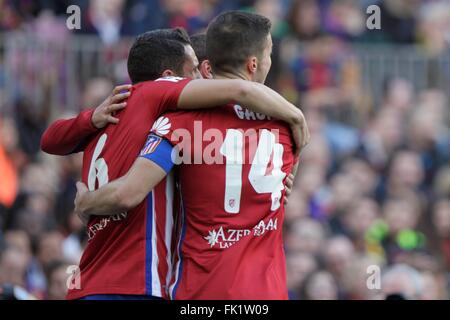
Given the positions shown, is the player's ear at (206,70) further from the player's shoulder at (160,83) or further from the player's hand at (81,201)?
the player's hand at (81,201)

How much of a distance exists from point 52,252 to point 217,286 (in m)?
5.02

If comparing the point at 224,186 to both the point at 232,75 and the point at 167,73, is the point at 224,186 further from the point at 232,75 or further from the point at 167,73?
the point at 167,73

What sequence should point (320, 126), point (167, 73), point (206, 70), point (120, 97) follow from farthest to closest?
point (320, 126), point (206, 70), point (167, 73), point (120, 97)

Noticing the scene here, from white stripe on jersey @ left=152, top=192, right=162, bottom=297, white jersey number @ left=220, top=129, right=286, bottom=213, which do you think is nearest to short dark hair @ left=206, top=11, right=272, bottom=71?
white jersey number @ left=220, top=129, right=286, bottom=213

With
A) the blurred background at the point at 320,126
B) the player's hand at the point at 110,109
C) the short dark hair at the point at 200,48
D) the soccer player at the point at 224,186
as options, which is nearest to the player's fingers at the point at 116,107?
the player's hand at the point at 110,109

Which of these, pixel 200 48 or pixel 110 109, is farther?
pixel 200 48

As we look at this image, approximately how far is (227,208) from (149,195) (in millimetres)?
361

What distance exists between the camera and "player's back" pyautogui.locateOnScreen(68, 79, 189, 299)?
5.80 metres

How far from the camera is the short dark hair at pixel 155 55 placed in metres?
6.06

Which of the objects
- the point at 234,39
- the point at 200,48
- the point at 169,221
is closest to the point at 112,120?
the point at 169,221

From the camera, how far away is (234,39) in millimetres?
5871

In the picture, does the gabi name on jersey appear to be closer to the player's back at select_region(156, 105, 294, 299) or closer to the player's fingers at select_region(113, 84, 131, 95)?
the player's back at select_region(156, 105, 294, 299)
